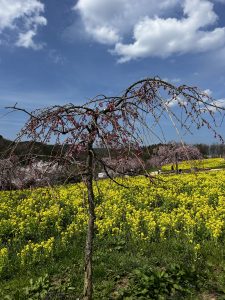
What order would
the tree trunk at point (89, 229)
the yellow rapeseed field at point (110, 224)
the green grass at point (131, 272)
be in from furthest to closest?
1. the yellow rapeseed field at point (110, 224)
2. the green grass at point (131, 272)
3. the tree trunk at point (89, 229)

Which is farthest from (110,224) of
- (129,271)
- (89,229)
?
(89,229)

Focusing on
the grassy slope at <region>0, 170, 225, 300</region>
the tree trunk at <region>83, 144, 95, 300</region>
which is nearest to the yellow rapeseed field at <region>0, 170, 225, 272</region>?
the grassy slope at <region>0, 170, 225, 300</region>

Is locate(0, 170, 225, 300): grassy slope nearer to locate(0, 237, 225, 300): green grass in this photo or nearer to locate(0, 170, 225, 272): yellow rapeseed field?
locate(0, 237, 225, 300): green grass

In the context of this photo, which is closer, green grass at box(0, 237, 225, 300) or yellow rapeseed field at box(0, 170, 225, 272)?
green grass at box(0, 237, 225, 300)

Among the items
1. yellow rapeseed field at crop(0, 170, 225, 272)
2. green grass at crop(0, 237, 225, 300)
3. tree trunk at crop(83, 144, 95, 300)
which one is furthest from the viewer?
yellow rapeseed field at crop(0, 170, 225, 272)

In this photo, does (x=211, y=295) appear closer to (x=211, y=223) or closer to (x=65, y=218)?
(x=211, y=223)

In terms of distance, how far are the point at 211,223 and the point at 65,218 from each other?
491 centimetres

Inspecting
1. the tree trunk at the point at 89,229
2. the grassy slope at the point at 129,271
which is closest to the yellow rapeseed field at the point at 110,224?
the grassy slope at the point at 129,271

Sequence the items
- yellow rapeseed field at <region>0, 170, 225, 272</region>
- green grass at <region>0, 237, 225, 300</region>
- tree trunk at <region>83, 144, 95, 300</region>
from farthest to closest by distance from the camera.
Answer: yellow rapeseed field at <region>0, 170, 225, 272</region> → green grass at <region>0, 237, 225, 300</region> → tree trunk at <region>83, 144, 95, 300</region>

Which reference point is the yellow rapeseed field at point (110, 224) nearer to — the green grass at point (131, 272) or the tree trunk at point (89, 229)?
the green grass at point (131, 272)

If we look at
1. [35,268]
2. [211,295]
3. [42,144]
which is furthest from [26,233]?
[42,144]

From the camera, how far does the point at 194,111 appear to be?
469 cm

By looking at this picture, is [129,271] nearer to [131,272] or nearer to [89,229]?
[131,272]

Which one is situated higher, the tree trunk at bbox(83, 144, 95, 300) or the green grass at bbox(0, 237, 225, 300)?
the tree trunk at bbox(83, 144, 95, 300)
